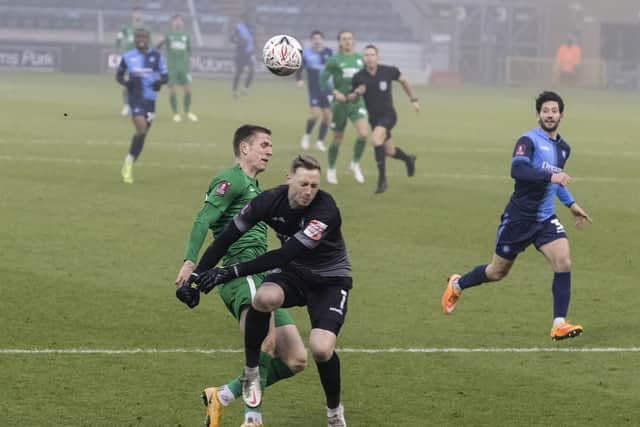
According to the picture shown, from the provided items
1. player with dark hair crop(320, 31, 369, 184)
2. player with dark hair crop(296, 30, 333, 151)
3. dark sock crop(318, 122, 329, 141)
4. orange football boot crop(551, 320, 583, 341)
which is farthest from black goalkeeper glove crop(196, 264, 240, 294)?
dark sock crop(318, 122, 329, 141)

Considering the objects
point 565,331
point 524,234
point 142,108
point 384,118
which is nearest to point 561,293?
point 565,331

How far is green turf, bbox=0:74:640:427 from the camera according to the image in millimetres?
9023

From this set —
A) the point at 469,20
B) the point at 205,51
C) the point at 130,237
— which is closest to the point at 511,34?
the point at 469,20

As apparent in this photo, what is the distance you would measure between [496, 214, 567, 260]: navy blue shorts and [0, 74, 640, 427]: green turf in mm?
678

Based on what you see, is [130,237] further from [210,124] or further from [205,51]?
[205,51]

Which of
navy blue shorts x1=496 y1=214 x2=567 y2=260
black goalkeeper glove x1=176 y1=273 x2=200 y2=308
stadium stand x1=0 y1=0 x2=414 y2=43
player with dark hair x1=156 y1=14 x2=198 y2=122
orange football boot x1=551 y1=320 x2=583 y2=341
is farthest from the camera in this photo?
stadium stand x1=0 y1=0 x2=414 y2=43

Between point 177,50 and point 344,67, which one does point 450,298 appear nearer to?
point 344,67

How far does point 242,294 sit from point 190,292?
60 centimetres

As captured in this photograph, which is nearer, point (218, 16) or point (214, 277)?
point (214, 277)

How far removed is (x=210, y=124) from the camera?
3222 centimetres

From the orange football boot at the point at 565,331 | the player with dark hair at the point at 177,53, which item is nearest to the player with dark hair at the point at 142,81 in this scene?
the orange football boot at the point at 565,331

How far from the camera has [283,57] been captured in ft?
39.0

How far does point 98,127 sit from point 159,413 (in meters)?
22.2

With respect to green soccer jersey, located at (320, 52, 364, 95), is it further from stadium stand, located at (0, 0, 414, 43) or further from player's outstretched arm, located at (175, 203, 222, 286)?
stadium stand, located at (0, 0, 414, 43)
